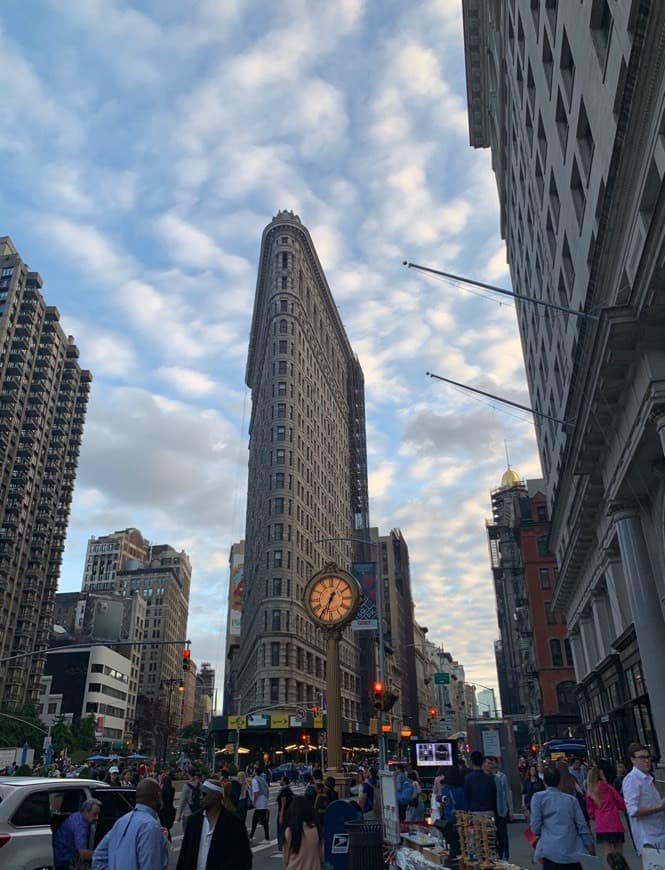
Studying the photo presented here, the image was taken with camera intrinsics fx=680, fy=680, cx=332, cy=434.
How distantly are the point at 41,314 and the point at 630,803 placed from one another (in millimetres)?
124730

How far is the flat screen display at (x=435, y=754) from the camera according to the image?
30984 millimetres

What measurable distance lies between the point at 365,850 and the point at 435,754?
23.0m

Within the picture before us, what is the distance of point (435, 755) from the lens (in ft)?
103

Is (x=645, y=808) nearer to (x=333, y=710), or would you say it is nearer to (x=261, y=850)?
(x=333, y=710)

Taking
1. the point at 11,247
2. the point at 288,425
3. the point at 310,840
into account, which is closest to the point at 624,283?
the point at 310,840

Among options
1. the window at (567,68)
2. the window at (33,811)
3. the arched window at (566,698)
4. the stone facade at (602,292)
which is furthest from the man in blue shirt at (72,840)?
the arched window at (566,698)

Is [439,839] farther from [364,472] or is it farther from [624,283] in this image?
[364,472]

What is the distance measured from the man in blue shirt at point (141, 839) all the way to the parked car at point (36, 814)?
377cm

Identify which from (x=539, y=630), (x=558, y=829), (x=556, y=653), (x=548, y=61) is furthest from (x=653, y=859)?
(x=539, y=630)

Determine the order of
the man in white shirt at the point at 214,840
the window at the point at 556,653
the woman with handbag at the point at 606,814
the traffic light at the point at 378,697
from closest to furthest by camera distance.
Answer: the man in white shirt at the point at 214,840 < the woman with handbag at the point at 606,814 < the traffic light at the point at 378,697 < the window at the point at 556,653

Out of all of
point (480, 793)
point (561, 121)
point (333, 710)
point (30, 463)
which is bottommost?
point (480, 793)

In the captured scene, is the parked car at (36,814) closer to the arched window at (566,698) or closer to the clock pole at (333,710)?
the clock pole at (333,710)

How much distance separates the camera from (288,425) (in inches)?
3287

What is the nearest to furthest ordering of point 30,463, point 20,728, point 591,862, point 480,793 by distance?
point 591,862, point 480,793, point 20,728, point 30,463
